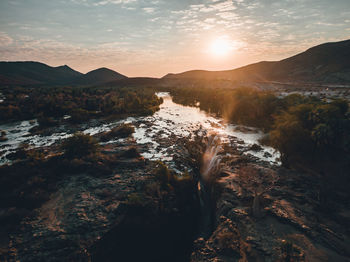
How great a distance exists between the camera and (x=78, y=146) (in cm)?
3020

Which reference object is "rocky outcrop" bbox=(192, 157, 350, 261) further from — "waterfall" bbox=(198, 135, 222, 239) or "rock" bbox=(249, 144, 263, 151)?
"rock" bbox=(249, 144, 263, 151)

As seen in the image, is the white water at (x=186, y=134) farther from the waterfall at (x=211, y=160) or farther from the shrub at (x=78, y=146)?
the shrub at (x=78, y=146)

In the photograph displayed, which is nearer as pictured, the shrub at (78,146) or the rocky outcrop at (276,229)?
the rocky outcrop at (276,229)

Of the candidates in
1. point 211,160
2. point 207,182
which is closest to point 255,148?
point 211,160

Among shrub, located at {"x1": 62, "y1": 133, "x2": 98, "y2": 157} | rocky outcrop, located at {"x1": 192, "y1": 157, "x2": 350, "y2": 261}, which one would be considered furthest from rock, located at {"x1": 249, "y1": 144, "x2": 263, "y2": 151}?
shrub, located at {"x1": 62, "y1": 133, "x2": 98, "y2": 157}

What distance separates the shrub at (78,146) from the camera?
29844mm

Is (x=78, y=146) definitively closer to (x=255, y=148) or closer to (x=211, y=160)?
(x=211, y=160)

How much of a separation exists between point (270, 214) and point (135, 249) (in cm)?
1393

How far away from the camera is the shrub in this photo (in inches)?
1175

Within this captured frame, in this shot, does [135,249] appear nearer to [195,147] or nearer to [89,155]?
[89,155]

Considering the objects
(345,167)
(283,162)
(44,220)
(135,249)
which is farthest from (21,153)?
(345,167)

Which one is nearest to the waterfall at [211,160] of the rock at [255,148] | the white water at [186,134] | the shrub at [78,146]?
the white water at [186,134]

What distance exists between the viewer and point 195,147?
1531 inches

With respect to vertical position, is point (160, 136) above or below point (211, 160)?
above
